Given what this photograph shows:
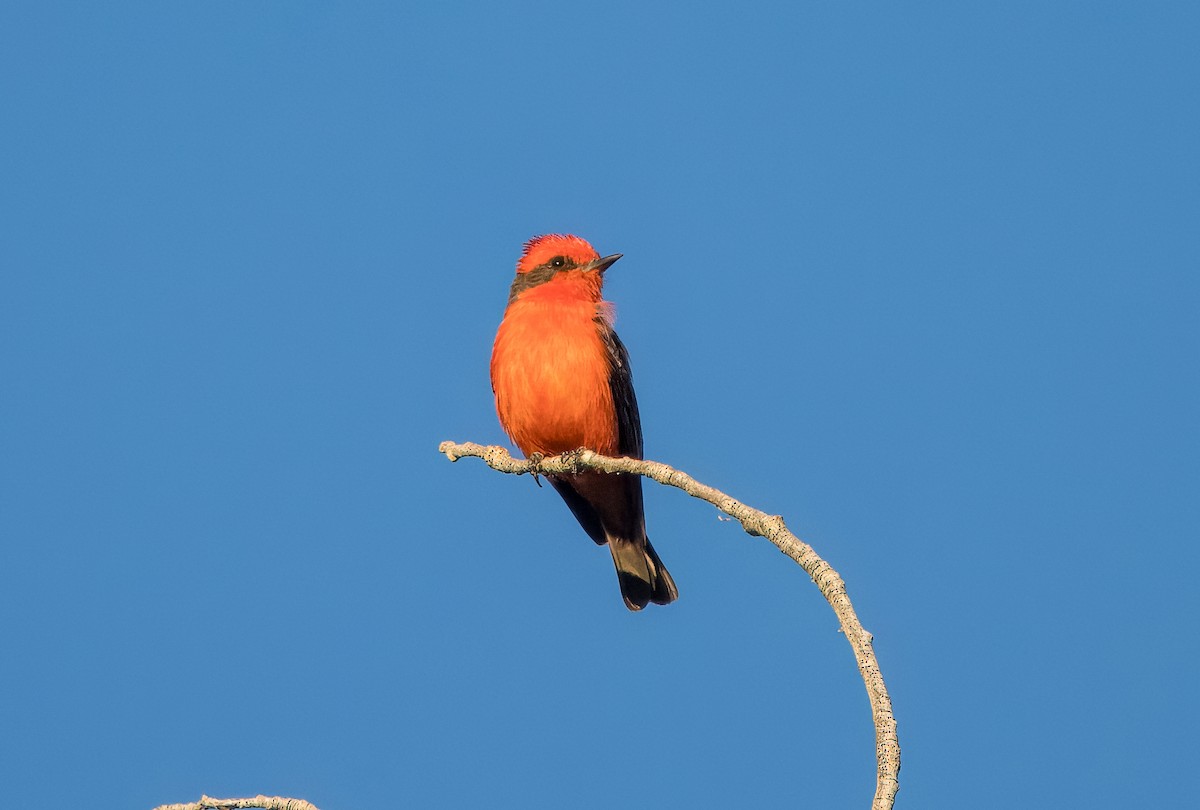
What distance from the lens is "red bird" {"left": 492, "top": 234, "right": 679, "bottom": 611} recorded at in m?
9.05

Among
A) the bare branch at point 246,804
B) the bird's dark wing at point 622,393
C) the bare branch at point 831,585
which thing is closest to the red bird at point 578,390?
the bird's dark wing at point 622,393

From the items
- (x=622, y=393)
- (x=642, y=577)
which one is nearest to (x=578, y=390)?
(x=622, y=393)

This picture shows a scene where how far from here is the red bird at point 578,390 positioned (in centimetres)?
905

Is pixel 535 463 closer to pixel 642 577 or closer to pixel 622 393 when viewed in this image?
pixel 622 393

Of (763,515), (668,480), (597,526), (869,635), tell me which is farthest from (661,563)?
(869,635)

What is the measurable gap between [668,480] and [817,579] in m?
1.35

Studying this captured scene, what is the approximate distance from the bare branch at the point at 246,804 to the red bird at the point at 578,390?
4.47 m

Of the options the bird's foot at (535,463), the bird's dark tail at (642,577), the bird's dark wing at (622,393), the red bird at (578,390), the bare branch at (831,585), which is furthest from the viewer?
the bird's dark tail at (642,577)

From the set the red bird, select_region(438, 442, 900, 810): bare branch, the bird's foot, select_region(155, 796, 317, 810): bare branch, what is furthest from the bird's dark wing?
select_region(155, 796, 317, 810): bare branch

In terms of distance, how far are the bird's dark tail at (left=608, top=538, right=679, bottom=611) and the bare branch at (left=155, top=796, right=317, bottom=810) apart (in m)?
5.34

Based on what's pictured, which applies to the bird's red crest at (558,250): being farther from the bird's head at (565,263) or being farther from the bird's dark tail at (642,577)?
the bird's dark tail at (642,577)

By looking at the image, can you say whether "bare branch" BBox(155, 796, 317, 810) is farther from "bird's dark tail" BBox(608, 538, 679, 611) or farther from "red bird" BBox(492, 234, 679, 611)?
"bird's dark tail" BBox(608, 538, 679, 611)

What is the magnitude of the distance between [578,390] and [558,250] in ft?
4.41

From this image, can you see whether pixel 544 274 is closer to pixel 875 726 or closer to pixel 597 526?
pixel 597 526
